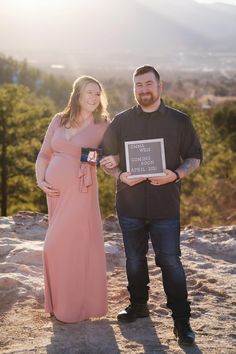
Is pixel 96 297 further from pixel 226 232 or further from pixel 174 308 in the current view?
pixel 226 232

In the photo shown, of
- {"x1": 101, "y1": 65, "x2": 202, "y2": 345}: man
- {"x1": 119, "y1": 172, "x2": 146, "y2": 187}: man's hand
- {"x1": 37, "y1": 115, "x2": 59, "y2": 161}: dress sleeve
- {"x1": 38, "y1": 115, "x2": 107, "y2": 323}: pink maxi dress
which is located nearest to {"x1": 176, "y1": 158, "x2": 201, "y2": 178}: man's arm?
{"x1": 101, "y1": 65, "x2": 202, "y2": 345}: man

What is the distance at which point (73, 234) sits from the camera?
4801 millimetres

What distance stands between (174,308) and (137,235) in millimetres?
665

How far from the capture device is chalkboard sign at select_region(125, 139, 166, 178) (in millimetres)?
4152

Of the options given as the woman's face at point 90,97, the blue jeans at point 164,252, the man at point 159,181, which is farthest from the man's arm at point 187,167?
the woman's face at point 90,97

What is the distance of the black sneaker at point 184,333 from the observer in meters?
4.30

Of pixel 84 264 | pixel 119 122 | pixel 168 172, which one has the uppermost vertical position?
pixel 119 122

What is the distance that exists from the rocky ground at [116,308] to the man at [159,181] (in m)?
0.33

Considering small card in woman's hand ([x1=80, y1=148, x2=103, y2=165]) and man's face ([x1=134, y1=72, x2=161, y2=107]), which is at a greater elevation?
man's face ([x1=134, y1=72, x2=161, y2=107])

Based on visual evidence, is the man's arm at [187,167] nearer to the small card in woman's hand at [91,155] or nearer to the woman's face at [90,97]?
the small card in woman's hand at [91,155]

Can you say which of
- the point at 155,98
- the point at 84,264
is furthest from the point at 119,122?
the point at 84,264

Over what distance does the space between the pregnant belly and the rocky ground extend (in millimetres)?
1246

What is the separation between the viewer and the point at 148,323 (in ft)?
15.8

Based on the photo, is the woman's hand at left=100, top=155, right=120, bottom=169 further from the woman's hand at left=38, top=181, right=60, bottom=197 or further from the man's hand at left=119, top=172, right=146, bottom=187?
the woman's hand at left=38, top=181, right=60, bottom=197
